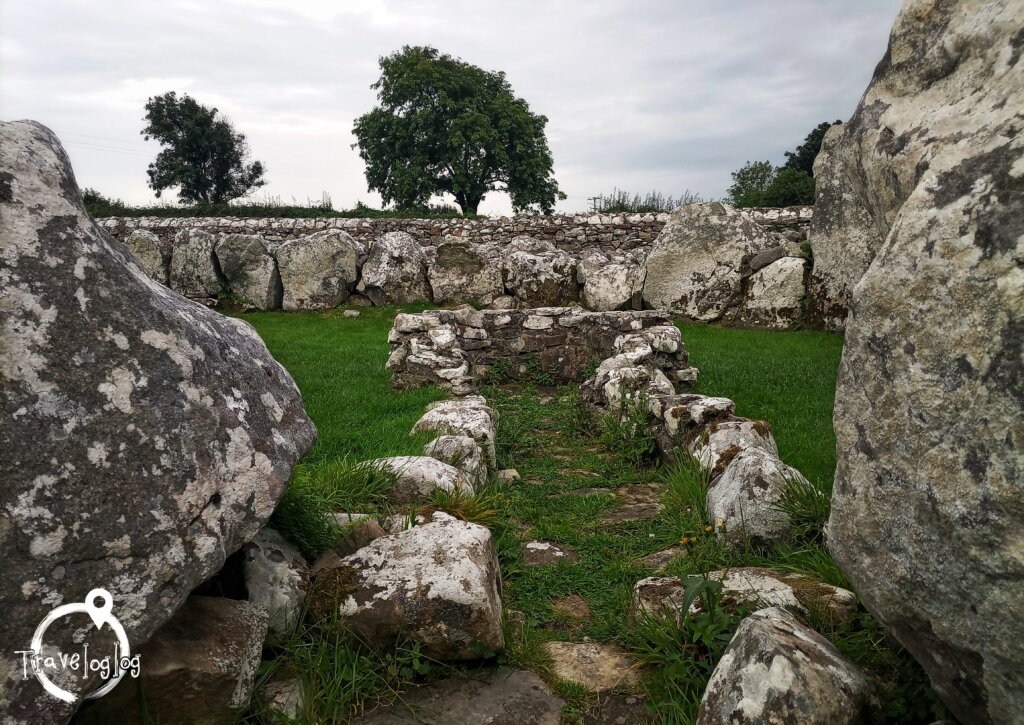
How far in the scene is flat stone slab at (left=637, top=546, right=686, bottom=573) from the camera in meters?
4.08

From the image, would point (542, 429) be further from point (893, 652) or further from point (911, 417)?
point (911, 417)

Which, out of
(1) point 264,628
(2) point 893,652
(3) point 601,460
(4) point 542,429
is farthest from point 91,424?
(4) point 542,429

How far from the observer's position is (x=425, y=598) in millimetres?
3039

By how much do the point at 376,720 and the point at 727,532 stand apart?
225 centimetres

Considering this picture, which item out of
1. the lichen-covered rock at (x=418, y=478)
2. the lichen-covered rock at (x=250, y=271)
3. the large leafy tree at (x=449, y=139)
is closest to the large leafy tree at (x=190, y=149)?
the large leafy tree at (x=449, y=139)

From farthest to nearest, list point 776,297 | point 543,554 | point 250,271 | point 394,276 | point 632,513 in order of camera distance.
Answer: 1. point 250,271
2. point 394,276
3. point 776,297
4. point 632,513
5. point 543,554

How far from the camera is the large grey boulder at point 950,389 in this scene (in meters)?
1.76

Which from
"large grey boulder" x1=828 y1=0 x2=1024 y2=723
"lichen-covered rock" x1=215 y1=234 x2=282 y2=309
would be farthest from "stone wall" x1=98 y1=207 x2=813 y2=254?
"large grey boulder" x1=828 y1=0 x2=1024 y2=723

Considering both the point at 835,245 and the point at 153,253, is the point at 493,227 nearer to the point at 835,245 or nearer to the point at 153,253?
the point at 153,253

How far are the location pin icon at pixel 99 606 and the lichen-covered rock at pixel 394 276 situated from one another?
12982mm

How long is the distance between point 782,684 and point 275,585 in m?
2.05

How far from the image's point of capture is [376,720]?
108 inches

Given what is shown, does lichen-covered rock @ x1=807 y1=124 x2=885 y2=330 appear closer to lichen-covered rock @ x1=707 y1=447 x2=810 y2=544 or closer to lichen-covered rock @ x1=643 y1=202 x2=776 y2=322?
lichen-covered rock @ x1=643 y1=202 x2=776 y2=322
